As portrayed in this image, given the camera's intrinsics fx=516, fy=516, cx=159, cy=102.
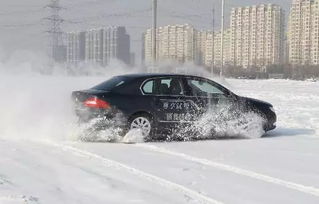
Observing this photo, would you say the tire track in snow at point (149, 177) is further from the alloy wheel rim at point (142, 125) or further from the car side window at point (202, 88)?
the car side window at point (202, 88)

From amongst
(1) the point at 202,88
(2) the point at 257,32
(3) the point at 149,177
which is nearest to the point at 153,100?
(1) the point at 202,88

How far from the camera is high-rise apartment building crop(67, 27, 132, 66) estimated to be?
3419cm

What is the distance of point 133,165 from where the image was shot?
7734mm

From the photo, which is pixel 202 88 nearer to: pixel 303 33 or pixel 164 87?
pixel 164 87

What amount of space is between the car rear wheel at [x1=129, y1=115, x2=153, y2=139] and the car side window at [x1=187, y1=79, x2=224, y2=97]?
1151 millimetres

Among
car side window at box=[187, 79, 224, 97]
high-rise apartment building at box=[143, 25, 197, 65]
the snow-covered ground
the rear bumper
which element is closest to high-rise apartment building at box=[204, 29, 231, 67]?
high-rise apartment building at box=[143, 25, 197, 65]

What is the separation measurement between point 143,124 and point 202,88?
1.54m

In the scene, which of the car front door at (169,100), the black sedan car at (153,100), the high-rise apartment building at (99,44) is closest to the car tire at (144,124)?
the black sedan car at (153,100)

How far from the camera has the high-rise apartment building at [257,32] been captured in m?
61.5

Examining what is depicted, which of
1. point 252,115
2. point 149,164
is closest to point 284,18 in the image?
point 252,115

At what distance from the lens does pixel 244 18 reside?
6431 cm

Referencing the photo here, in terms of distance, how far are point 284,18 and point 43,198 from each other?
64.5 meters

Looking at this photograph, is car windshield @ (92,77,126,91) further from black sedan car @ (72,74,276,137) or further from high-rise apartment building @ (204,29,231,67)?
high-rise apartment building @ (204,29,231,67)

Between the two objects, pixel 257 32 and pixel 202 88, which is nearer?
pixel 202 88
